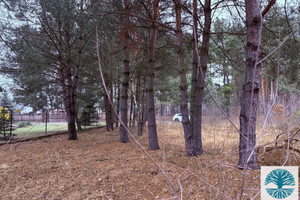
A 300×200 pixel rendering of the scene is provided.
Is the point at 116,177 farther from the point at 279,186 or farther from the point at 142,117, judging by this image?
the point at 142,117

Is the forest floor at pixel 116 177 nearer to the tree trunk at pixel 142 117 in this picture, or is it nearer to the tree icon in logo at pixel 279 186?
the tree icon in logo at pixel 279 186

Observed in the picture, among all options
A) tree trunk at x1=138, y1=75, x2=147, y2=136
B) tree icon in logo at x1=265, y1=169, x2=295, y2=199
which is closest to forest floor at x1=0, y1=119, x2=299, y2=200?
tree icon in logo at x1=265, y1=169, x2=295, y2=199

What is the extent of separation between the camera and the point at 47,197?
2.46 meters

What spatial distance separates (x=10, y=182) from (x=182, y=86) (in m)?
3.53

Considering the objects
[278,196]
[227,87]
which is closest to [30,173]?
[278,196]

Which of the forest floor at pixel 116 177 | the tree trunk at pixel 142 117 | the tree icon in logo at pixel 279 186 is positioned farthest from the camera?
the tree trunk at pixel 142 117

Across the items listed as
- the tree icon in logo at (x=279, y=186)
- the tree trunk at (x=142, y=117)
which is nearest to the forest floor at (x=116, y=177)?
the tree icon in logo at (x=279, y=186)

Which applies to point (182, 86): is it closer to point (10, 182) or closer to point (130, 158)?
point (130, 158)

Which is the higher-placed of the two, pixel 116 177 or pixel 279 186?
pixel 279 186

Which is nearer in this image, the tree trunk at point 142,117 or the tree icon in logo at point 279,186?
the tree icon in logo at point 279,186

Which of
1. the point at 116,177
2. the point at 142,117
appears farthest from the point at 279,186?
the point at 142,117

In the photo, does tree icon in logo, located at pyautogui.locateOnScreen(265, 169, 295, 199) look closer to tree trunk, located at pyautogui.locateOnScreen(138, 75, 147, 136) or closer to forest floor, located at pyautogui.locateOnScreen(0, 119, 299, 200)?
forest floor, located at pyautogui.locateOnScreen(0, 119, 299, 200)

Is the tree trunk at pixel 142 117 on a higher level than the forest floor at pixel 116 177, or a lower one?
higher

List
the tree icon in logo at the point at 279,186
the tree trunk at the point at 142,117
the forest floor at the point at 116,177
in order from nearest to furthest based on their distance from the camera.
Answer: the tree icon in logo at the point at 279,186 → the forest floor at the point at 116,177 → the tree trunk at the point at 142,117
